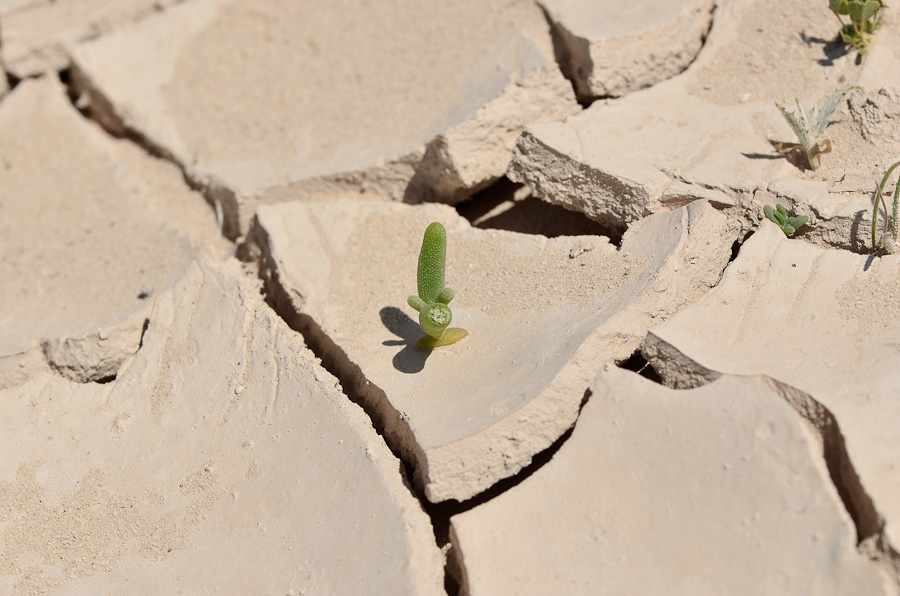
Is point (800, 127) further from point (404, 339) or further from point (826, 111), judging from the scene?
point (404, 339)

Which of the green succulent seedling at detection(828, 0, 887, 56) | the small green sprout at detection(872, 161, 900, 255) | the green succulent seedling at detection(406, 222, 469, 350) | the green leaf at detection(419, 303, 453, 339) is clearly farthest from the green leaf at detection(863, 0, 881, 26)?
the green leaf at detection(419, 303, 453, 339)

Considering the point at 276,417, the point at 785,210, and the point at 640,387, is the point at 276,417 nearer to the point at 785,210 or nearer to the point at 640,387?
the point at 640,387

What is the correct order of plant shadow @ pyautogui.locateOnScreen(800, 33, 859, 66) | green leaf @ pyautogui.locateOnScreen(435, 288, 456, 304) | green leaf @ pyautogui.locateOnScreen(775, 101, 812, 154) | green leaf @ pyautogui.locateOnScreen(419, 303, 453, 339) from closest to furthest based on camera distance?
green leaf @ pyautogui.locateOnScreen(419, 303, 453, 339)
green leaf @ pyautogui.locateOnScreen(435, 288, 456, 304)
green leaf @ pyautogui.locateOnScreen(775, 101, 812, 154)
plant shadow @ pyautogui.locateOnScreen(800, 33, 859, 66)

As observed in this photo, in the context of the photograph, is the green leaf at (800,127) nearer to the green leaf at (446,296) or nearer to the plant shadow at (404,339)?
the green leaf at (446,296)

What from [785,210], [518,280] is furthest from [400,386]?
[785,210]

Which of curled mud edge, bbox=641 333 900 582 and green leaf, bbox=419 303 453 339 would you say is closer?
curled mud edge, bbox=641 333 900 582

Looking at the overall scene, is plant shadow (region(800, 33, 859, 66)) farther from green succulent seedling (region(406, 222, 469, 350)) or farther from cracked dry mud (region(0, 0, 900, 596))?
green succulent seedling (region(406, 222, 469, 350))
